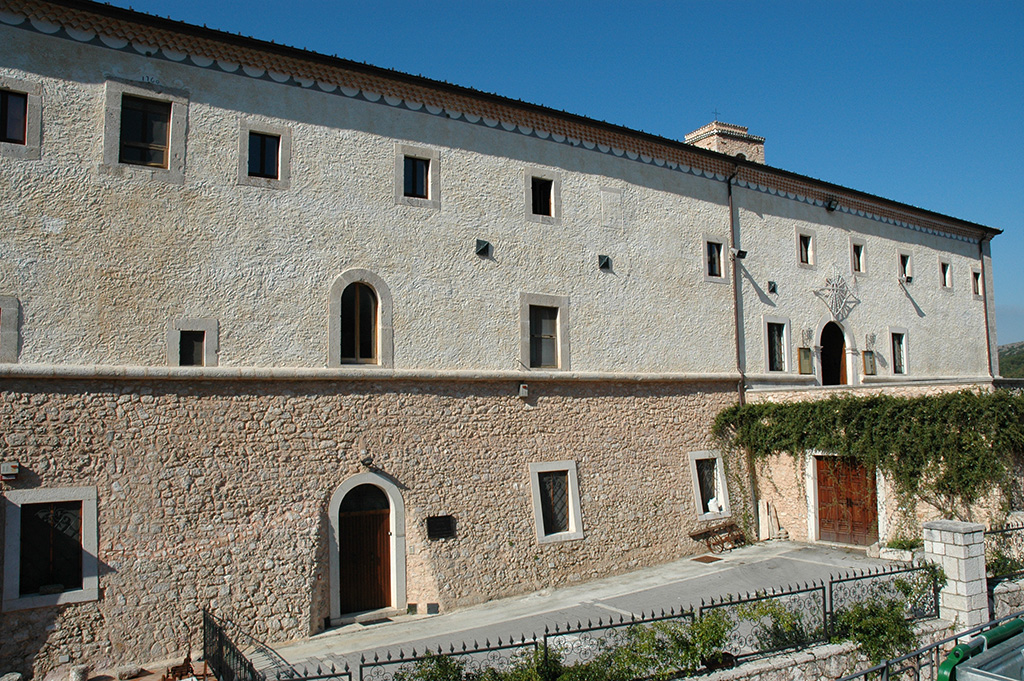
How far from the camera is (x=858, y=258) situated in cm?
2180

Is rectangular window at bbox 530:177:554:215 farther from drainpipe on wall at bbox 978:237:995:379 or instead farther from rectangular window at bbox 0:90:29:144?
drainpipe on wall at bbox 978:237:995:379

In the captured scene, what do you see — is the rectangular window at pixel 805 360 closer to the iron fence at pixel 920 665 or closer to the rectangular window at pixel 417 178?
the iron fence at pixel 920 665

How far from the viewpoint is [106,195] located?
36.7 ft

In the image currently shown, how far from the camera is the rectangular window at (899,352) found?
73.7 feet

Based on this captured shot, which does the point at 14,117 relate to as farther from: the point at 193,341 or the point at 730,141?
the point at 730,141

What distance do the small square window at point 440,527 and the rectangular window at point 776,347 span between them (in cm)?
993

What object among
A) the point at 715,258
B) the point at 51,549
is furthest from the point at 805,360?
the point at 51,549

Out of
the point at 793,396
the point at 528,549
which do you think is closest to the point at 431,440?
the point at 528,549

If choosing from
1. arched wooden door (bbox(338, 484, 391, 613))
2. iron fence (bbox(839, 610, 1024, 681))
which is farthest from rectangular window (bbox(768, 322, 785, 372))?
arched wooden door (bbox(338, 484, 391, 613))

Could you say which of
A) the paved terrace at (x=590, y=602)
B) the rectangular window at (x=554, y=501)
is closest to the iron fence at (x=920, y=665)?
the paved terrace at (x=590, y=602)

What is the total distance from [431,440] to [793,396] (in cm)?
890

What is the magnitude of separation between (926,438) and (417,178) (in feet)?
35.8

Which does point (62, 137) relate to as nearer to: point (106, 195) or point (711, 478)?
point (106, 195)

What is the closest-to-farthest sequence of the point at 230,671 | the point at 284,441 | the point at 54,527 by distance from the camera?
the point at 230,671 → the point at 54,527 → the point at 284,441
